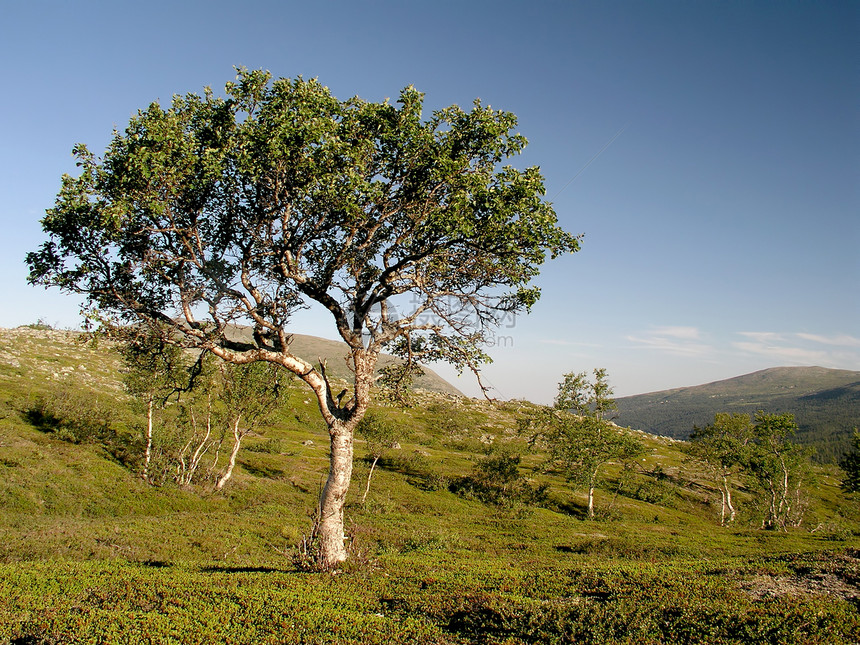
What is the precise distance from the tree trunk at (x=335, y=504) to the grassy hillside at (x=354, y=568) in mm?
828

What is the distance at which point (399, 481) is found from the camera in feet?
217

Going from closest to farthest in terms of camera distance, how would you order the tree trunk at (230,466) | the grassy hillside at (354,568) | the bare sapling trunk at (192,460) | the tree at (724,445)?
the grassy hillside at (354,568) → the bare sapling trunk at (192,460) → the tree trunk at (230,466) → the tree at (724,445)

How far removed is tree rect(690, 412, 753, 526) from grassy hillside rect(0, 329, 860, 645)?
47.6 feet

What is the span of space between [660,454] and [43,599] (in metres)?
178

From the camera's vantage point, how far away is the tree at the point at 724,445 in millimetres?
65250

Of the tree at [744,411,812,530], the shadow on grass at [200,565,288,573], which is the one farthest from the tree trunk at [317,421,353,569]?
the tree at [744,411,812,530]

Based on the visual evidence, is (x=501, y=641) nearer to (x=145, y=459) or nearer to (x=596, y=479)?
(x=145, y=459)

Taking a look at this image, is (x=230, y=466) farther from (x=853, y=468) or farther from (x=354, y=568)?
(x=853, y=468)

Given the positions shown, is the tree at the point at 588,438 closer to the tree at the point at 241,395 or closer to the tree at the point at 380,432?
the tree at the point at 380,432

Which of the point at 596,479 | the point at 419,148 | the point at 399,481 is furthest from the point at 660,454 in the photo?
the point at 419,148

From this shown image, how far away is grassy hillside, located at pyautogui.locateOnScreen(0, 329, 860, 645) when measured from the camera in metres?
10.4

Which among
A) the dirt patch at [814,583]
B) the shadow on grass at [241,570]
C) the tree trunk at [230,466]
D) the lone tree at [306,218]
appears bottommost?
the tree trunk at [230,466]

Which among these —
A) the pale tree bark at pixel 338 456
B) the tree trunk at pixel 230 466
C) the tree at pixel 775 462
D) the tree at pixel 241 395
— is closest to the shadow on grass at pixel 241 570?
the pale tree bark at pixel 338 456

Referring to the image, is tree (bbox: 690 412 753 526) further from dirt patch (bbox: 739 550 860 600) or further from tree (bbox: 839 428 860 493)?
dirt patch (bbox: 739 550 860 600)
